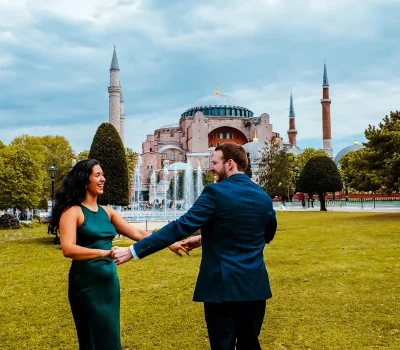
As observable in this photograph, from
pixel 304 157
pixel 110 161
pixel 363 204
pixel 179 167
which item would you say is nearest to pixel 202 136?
pixel 179 167

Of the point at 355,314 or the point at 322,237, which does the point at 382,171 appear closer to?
the point at 322,237

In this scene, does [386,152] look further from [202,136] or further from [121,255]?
[202,136]

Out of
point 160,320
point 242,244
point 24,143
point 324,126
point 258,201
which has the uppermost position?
point 324,126

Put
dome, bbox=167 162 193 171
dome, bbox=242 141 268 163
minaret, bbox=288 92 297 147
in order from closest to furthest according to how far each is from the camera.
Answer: dome, bbox=242 141 268 163, dome, bbox=167 162 193 171, minaret, bbox=288 92 297 147

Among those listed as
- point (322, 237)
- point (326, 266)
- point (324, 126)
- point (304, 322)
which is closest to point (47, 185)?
point (322, 237)

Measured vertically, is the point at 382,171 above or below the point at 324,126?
below

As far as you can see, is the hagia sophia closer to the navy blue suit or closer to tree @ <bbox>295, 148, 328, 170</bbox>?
tree @ <bbox>295, 148, 328, 170</bbox>

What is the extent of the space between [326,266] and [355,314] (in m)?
3.30

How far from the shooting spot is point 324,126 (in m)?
76.7

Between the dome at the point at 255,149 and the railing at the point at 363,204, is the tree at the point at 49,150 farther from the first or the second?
the dome at the point at 255,149

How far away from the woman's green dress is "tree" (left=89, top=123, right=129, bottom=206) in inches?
516

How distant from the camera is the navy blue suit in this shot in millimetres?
2801

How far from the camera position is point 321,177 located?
3347 centimetres

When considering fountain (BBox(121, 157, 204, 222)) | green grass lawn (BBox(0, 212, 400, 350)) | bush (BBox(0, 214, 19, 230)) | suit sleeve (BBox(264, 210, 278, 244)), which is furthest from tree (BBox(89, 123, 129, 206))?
suit sleeve (BBox(264, 210, 278, 244))
